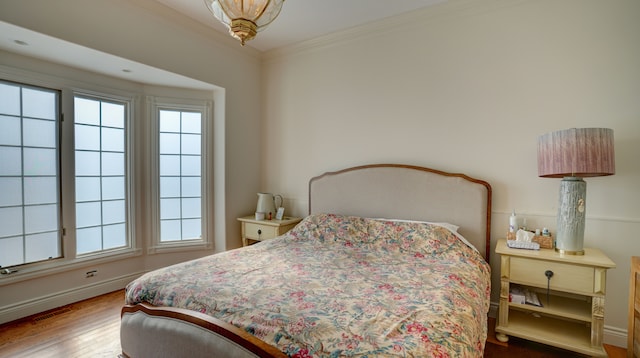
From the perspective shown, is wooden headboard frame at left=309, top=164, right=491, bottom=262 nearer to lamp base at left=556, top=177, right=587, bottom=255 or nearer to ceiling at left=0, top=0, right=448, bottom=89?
lamp base at left=556, top=177, right=587, bottom=255

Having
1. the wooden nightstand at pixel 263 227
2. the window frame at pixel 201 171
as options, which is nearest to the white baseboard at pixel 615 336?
the wooden nightstand at pixel 263 227

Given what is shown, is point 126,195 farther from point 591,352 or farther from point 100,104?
point 591,352

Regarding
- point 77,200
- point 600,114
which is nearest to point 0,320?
point 77,200

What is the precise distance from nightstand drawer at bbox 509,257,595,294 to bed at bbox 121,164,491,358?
0.21 metres

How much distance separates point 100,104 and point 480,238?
151 inches

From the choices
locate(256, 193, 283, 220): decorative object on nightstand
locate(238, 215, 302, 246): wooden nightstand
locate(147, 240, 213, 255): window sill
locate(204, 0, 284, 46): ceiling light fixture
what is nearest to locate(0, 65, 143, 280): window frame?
locate(147, 240, 213, 255): window sill

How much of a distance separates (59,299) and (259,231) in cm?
191

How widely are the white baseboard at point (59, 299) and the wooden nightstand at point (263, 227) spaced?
125cm

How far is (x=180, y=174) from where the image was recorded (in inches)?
142

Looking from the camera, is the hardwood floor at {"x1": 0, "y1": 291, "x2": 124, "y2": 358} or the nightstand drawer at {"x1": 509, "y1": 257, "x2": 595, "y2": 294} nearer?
the nightstand drawer at {"x1": 509, "y1": 257, "x2": 595, "y2": 294}

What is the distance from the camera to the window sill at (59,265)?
257 cm

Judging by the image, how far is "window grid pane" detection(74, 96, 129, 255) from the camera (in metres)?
3.03

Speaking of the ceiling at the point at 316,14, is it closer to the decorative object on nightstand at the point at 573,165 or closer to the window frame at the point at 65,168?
the window frame at the point at 65,168

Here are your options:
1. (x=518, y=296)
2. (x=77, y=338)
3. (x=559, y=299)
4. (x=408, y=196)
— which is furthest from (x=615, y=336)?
(x=77, y=338)
